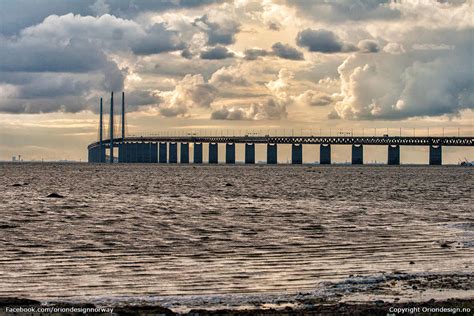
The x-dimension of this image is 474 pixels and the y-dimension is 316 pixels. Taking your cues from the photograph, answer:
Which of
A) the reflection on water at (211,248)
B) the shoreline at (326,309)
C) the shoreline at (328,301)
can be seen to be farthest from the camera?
the reflection on water at (211,248)

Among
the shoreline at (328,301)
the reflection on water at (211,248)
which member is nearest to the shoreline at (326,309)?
the shoreline at (328,301)

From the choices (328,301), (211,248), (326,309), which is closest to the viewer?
(326,309)

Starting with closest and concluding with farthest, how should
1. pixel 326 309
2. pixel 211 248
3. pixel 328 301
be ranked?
pixel 326 309 < pixel 328 301 < pixel 211 248

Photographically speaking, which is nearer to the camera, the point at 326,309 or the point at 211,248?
the point at 326,309

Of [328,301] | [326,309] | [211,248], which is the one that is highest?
[326,309]

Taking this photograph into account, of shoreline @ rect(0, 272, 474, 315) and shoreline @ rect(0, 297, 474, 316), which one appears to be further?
shoreline @ rect(0, 272, 474, 315)

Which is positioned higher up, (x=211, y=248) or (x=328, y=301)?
(x=328, y=301)

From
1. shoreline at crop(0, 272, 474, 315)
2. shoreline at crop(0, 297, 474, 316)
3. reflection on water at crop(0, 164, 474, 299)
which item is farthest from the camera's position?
reflection on water at crop(0, 164, 474, 299)

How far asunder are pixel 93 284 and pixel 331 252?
10.3m

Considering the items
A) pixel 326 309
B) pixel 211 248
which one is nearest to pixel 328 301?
pixel 326 309

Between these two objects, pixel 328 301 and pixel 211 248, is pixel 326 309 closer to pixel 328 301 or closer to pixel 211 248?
pixel 328 301

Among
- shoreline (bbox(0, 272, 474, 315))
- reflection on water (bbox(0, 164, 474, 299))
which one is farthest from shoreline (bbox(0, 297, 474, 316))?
reflection on water (bbox(0, 164, 474, 299))

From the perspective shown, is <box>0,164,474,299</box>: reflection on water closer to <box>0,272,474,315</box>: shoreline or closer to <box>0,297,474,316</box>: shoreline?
<box>0,272,474,315</box>: shoreline

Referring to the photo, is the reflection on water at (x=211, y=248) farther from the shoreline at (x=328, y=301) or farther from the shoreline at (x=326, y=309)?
the shoreline at (x=326, y=309)
